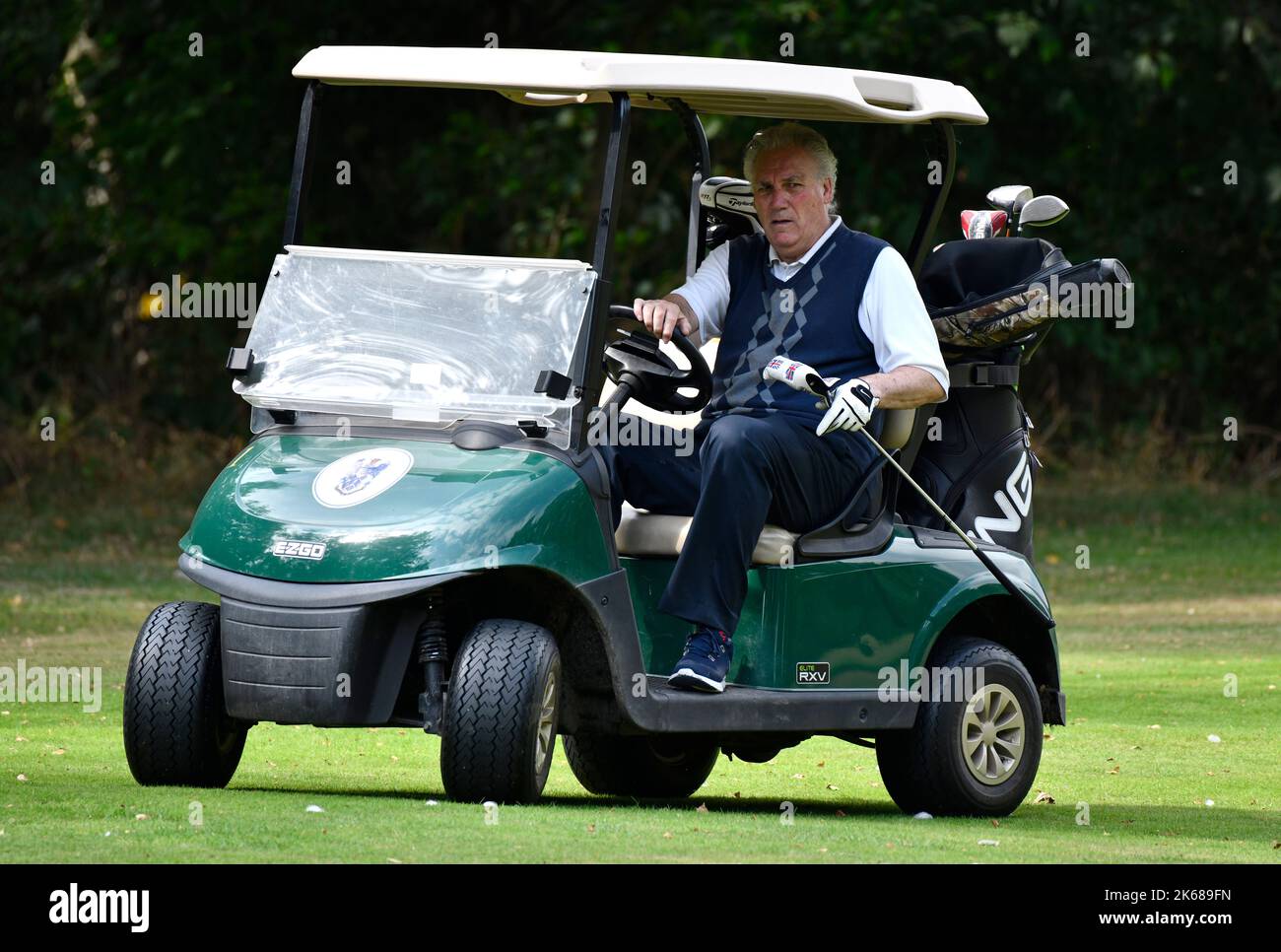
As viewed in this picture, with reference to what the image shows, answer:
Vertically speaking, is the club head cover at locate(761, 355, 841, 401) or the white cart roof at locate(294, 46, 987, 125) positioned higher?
the white cart roof at locate(294, 46, 987, 125)

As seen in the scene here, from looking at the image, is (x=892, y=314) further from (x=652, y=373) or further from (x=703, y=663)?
(x=703, y=663)

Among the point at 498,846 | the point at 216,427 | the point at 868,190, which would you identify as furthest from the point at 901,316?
the point at 216,427

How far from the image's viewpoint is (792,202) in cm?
759

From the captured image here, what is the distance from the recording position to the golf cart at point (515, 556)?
6.61m

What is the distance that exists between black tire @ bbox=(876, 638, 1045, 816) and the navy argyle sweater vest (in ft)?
3.30

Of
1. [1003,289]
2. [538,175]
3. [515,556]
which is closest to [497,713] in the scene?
[515,556]

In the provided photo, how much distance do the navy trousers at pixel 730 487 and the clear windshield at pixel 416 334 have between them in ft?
1.47

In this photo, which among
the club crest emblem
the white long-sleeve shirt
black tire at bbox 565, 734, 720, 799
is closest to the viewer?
the club crest emblem

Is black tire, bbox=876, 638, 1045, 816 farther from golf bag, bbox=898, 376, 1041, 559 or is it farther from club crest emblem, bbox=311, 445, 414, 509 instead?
club crest emblem, bbox=311, 445, 414, 509

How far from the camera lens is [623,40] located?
21016 mm

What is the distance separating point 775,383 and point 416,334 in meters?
1.08

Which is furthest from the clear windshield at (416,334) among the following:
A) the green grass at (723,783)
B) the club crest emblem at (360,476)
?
the green grass at (723,783)

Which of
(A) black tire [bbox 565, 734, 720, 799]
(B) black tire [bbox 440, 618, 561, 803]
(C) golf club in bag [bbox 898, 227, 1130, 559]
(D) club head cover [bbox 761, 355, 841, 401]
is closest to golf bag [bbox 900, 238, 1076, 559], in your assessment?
(C) golf club in bag [bbox 898, 227, 1130, 559]

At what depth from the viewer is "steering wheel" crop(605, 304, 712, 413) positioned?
7.66 metres
